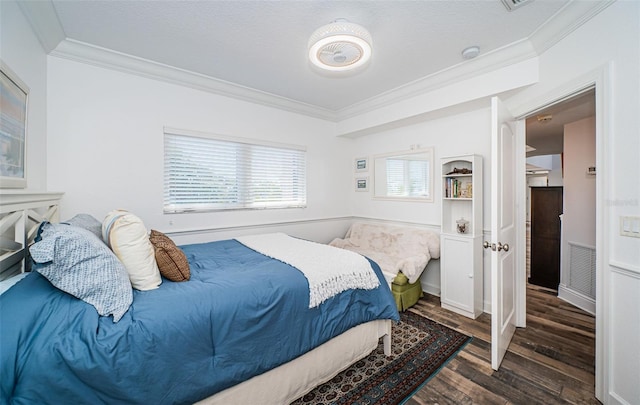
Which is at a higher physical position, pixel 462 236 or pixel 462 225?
pixel 462 225

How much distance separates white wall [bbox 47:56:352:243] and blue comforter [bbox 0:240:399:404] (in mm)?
1357

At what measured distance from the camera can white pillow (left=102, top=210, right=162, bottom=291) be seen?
56.5 inches

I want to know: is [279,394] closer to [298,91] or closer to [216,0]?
[216,0]

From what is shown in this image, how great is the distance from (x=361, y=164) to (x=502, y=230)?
252cm

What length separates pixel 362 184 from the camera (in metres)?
4.35

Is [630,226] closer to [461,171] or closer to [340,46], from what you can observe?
[461,171]

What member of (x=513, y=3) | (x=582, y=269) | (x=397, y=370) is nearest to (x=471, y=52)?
(x=513, y=3)

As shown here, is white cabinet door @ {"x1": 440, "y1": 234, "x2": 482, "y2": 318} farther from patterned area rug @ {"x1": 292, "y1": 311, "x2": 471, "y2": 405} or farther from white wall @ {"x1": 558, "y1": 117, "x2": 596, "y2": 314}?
white wall @ {"x1": 558, "y1": 117, "x2": 596, "y2": 314}

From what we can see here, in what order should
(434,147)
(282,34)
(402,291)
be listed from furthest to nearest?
(434,147), (402,291), (282,34)

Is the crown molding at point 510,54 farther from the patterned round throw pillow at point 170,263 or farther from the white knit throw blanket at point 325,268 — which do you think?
the patterned round throw pillow at point 170,263

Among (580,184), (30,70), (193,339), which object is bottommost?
(193,339)

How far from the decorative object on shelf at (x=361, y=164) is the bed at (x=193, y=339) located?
2619 millimetres

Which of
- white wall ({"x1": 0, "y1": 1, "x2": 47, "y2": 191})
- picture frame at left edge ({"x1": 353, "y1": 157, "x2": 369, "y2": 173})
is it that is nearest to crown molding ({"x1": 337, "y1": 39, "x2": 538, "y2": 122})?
picture frame at left edge ({"x1": 353, "y1": 157, "x2": 369, "y2": 173})

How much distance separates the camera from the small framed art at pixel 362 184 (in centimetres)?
428
